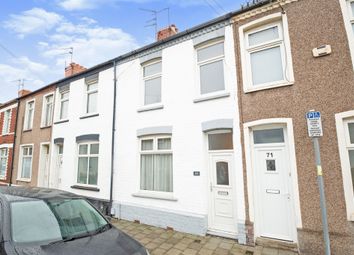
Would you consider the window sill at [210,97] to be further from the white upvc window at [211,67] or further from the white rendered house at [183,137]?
the white upvc window at [211,67]

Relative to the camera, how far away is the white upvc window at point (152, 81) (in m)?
7.78

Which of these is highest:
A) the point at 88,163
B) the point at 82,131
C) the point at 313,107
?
the point at 82,131

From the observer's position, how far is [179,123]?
683 cm

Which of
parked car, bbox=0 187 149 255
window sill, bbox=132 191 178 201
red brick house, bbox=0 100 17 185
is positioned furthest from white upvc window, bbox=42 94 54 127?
parked car, bbox=0 187 149 255

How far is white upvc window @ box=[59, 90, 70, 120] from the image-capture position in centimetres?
1094

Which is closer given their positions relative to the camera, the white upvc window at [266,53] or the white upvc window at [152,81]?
the white upvc window at [266,53]

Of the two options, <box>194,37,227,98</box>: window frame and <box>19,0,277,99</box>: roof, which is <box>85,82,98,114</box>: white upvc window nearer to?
<box>19,0,277,99</box>: roof

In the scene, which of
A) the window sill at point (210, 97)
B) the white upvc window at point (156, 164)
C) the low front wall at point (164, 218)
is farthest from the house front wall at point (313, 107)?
the white upvc window at point (156, 164)

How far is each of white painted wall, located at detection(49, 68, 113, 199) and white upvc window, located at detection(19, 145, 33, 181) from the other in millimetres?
2600

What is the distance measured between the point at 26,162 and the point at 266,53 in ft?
43.8

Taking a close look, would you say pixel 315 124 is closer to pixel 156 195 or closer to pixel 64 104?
pixel 156 195

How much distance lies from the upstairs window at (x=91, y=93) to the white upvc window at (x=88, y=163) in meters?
1.54

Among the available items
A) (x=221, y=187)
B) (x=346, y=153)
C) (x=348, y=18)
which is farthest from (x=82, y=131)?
(x=348, y=18)

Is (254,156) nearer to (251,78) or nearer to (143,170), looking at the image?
(251,78)
